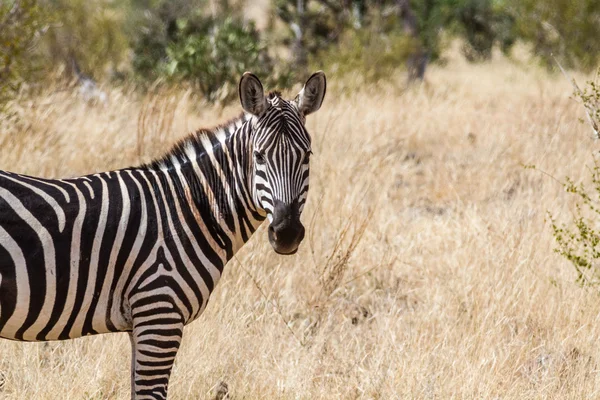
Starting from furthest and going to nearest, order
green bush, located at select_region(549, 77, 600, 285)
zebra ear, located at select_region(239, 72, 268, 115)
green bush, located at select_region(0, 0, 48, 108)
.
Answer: green bush, located at select_region(0, 0, 48, 108) → green bush, located at select_region(549, 77, 600, 285) → zebra ear, located at select_region(239, 72, 268, 115)

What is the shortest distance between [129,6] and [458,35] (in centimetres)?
1372

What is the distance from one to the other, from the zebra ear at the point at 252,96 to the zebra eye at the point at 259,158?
0.73ft

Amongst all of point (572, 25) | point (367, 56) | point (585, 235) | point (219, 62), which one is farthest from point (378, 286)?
point (572, 25)

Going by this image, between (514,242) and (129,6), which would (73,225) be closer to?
(514,242)

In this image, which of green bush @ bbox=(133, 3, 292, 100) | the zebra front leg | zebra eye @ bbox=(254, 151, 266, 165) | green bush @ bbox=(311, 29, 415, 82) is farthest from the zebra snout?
green bush @ bbox=(311, 29, 415, 82)

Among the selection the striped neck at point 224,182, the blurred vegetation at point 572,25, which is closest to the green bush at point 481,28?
the blurred vegetation at point 572,25

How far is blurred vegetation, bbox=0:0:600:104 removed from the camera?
11469 mm

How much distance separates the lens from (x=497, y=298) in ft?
17.3

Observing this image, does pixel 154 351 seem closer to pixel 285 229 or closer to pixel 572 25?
pixel 285 229

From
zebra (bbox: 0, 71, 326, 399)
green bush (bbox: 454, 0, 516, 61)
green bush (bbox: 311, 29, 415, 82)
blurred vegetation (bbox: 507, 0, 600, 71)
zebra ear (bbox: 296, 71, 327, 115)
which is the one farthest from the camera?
green bush (bbox: 454, 0, 516, 61)

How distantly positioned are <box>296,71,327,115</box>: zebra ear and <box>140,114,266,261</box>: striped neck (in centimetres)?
27

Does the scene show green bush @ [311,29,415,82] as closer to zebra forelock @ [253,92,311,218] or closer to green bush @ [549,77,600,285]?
green bush @ [549,77,600,285]

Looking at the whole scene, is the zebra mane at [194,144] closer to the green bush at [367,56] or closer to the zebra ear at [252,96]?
the zebra ear at [252,96]

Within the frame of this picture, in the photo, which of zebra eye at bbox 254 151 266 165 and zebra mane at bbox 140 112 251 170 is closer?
zebra eye at bbox 254 151 266 165
